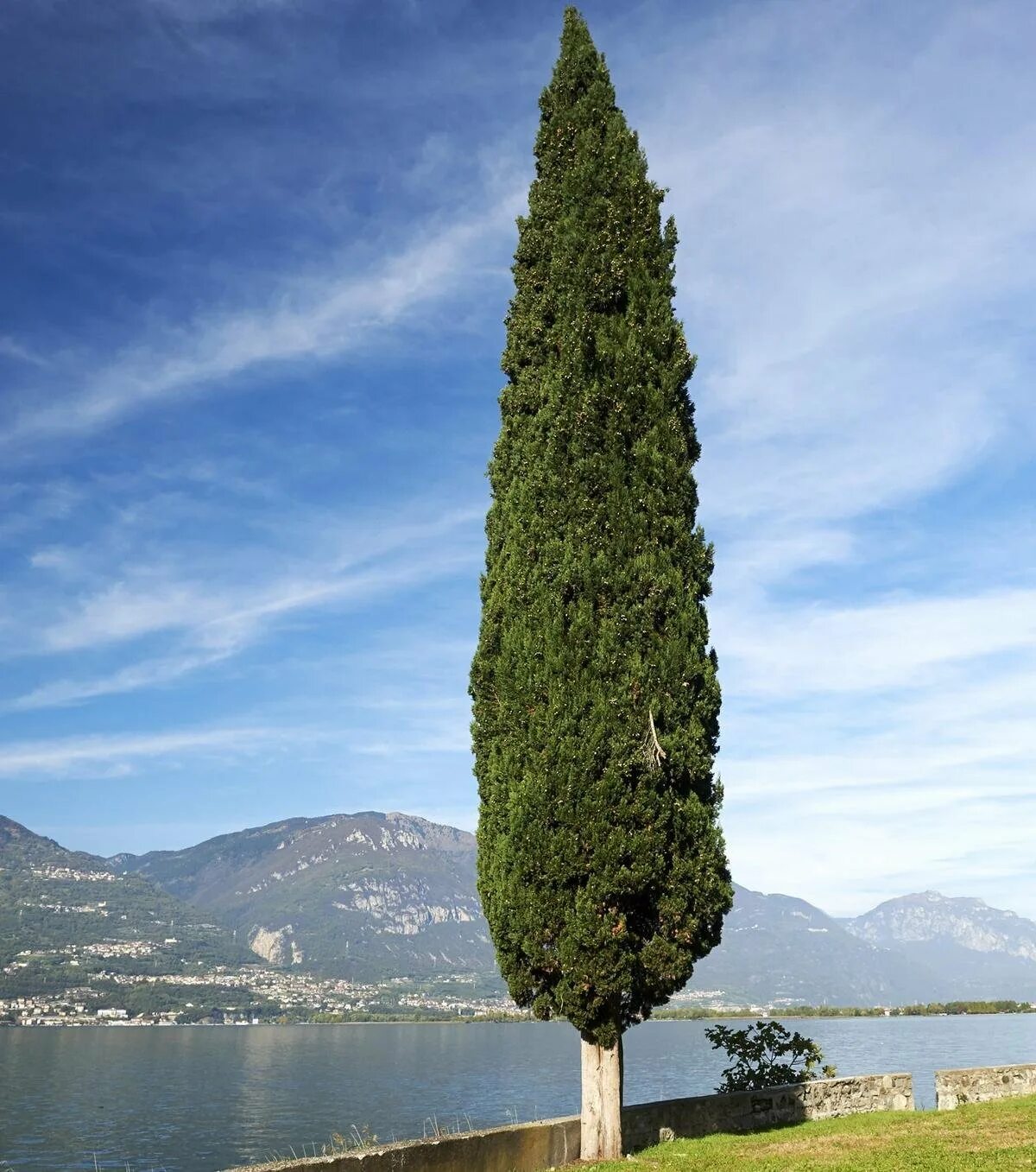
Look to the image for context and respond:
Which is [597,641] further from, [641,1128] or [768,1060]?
[768,1060]

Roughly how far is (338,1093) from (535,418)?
8444cm

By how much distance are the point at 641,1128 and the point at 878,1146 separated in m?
3.21

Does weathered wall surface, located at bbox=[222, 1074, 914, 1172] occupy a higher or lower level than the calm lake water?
higher

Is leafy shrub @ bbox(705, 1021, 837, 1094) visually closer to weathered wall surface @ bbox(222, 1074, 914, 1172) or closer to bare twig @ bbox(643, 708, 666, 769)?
weathered wall surface @ bbox(222, 1074, 914, 1172)

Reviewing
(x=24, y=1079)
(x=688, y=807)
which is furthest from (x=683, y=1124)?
(x=24, y=1079)

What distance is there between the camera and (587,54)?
17.1 metres

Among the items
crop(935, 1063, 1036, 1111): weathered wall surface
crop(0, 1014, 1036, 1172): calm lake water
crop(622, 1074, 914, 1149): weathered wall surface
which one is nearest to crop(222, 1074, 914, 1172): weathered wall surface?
crop(622, 1074, 914, 1149): weathered wall surface

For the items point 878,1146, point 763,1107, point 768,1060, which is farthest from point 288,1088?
point 878,1146

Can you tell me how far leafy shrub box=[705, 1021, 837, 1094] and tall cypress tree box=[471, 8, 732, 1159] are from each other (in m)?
5.56

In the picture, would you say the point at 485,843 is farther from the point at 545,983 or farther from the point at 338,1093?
the point at 338,1093

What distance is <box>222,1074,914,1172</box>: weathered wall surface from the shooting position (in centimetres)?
1114

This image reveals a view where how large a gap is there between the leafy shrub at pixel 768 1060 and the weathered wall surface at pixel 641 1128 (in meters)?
0.72

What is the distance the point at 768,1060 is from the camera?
18.1m

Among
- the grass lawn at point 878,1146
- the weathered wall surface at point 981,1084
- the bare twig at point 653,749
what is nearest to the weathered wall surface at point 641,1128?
the grass lawn at point 878,1146
